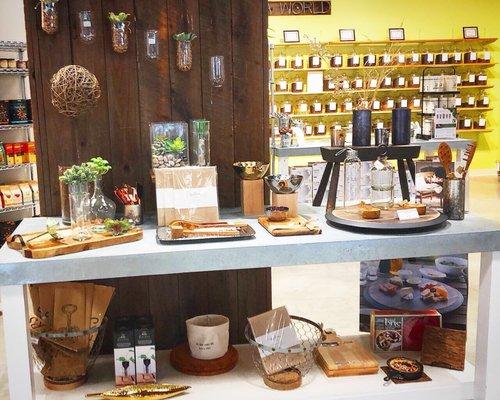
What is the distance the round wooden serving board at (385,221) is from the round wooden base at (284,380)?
2.00ft

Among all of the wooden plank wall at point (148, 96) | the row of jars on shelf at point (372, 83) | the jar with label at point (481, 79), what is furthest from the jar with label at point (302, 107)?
the wooden plank wall at point (148, 96)

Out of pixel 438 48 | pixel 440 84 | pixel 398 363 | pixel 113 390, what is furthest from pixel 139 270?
pixel 438 48

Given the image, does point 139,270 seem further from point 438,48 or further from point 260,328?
point 438,48

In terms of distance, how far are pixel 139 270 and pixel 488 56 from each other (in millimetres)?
9791

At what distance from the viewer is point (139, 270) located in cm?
204

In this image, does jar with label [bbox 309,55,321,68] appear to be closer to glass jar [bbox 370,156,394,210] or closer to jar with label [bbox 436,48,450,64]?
jar with label [bbox 436,48,450,64]

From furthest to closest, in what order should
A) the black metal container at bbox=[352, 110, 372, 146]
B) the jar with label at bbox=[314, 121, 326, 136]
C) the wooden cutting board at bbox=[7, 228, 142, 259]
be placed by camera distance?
1. the jar with label at bbox=[314, 121, 326, 136]
2. the black metal container at bbox=[352, 110, 372, 146]
3. the wooden cutting board at bbox=[7, 228, 142, 259]

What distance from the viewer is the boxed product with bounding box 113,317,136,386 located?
2.37 meters

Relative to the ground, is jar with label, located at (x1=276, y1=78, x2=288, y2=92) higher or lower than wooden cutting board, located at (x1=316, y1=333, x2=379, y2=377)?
higher

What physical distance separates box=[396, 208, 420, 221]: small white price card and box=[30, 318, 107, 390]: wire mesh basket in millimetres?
1234

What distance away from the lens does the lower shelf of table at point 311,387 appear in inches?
91.0

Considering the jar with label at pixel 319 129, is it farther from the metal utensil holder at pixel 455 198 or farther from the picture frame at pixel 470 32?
the metal utensil holder at pixel 455 198

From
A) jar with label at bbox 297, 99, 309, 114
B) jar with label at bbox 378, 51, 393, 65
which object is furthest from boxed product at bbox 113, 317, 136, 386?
jar with label at bbox 378, 51, 393, 65

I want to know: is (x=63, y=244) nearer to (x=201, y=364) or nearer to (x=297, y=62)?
(x=201, y=364)
